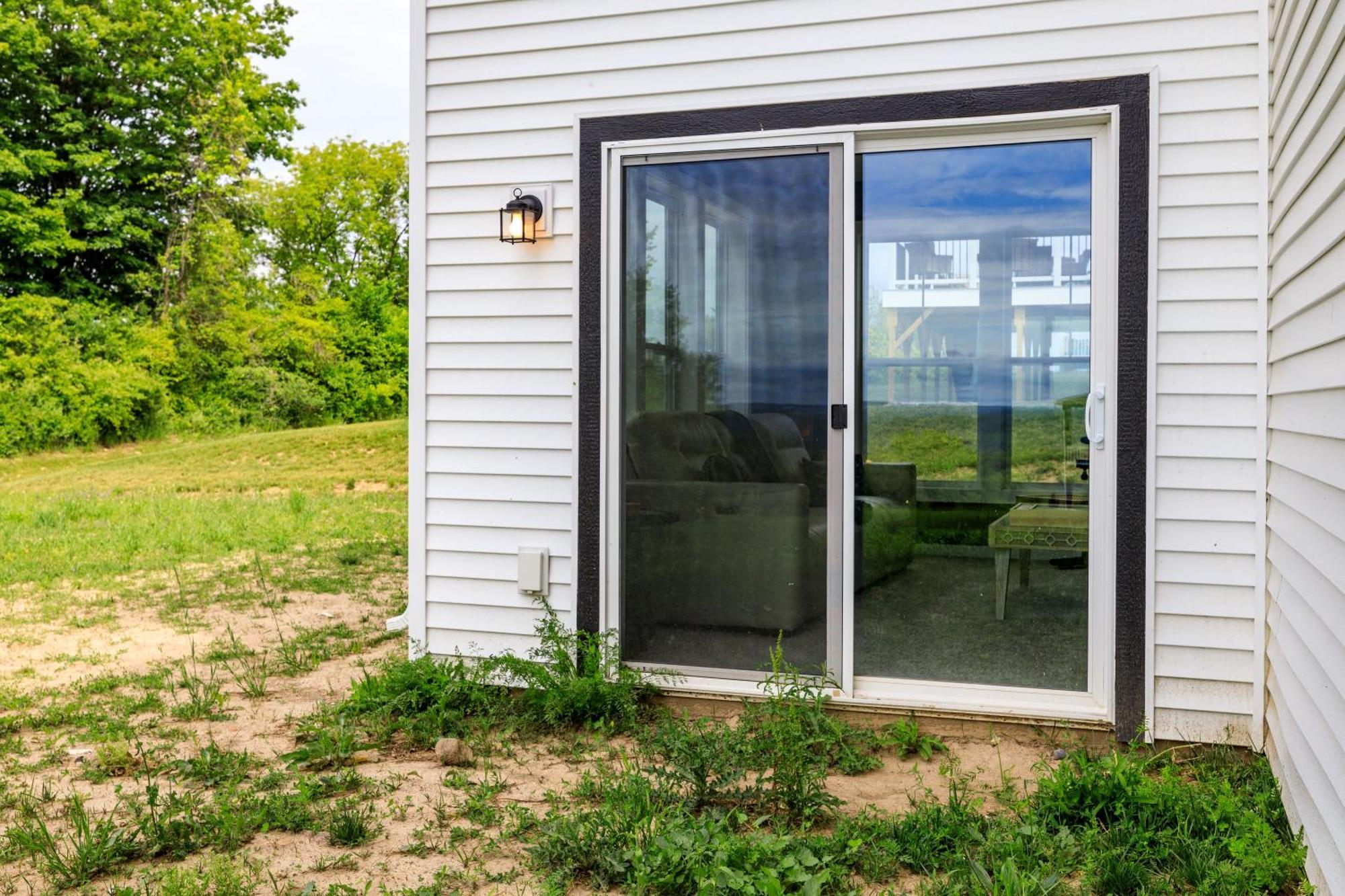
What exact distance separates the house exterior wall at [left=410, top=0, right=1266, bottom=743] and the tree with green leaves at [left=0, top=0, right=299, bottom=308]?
1554 centimetres

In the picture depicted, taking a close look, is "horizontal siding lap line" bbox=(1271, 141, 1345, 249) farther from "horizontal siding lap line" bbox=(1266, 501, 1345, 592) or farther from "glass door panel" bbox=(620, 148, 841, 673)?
"glass door panel" bbox=(620, 148, 841, 673)

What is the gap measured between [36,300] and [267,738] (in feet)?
50.6

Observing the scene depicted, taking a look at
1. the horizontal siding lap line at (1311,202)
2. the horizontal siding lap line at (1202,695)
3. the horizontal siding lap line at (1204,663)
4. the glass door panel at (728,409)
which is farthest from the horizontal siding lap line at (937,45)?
the horizontal siding lap line at (1202,695)

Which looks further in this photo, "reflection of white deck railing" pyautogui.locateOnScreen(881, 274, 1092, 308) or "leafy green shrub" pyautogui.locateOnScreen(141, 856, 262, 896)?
"reflection of white deck railing" pyautogui.locateOnScreen(881, 274, 1092, 308)

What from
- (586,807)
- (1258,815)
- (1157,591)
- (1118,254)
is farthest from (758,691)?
(1118,254)

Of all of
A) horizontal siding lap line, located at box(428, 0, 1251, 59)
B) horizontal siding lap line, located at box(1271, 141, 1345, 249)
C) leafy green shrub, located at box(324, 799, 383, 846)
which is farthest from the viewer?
horizontal siding lap line, located at box(428, 0, 1251, 59)

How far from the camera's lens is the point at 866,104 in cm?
391

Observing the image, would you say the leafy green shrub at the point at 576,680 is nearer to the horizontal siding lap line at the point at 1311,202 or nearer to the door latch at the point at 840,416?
the door latch at the point at 840,416

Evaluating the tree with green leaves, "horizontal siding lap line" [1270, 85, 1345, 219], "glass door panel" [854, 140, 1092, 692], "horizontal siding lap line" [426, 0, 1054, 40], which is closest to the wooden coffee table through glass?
"glass door panel" [854, 140, 1092, 692]

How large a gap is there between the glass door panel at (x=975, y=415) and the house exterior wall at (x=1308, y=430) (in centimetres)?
62

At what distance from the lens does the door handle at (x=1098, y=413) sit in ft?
12.1

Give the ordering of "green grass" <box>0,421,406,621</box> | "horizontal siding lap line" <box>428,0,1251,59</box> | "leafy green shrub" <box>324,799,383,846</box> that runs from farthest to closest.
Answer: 1. "green grass" <box>0,421,406,621</box>
2. "horizontal siding lap line" <box>428,0,1251,59</box>
3. "leafy green shrub" <box>324,799,383,846</box>

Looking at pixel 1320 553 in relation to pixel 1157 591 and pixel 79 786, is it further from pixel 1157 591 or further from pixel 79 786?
pixel 79 786

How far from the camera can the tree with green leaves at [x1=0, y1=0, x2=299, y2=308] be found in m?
17.3
